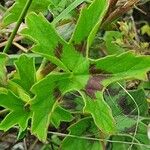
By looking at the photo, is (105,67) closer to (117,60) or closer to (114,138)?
(117,60)

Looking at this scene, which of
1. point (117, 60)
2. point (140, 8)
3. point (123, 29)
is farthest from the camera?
point (140, 8)

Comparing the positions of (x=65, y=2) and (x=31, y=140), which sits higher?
(x=65, y=2)

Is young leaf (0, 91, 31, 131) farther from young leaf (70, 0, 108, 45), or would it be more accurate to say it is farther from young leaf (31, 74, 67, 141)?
young leaf (70, 0, 108, 45)

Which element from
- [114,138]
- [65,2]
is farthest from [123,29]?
[114,138]

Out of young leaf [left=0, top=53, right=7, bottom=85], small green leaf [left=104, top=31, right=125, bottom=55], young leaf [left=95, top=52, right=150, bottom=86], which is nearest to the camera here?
young leaf [left=95, top=52, right=150, bottom=86]

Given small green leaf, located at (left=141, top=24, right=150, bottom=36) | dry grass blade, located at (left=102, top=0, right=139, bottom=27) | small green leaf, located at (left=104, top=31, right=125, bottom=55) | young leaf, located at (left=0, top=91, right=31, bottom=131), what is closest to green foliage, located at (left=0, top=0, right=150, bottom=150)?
young leaf, located at (left=0, top=91, right=31, bottom=131)

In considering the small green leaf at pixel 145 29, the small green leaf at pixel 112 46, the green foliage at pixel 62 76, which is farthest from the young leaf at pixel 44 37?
the small green leaf at pixel 145 29

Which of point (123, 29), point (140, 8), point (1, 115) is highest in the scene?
point (1, 115)
